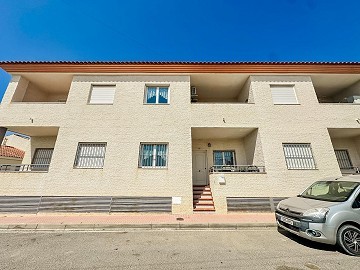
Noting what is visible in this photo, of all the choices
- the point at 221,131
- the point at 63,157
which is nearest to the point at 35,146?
the point at 63,157

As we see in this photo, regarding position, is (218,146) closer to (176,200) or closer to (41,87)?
(176,200)

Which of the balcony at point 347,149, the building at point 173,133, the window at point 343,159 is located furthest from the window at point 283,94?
the window at point 343,159

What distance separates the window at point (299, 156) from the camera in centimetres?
872

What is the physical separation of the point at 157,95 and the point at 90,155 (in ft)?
16.2

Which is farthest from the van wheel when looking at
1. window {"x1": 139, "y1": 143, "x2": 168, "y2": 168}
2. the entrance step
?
window {"x1": 139, "y1": 143, "x2": 168, "y2": 168}

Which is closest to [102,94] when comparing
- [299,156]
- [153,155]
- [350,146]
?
[153,155]

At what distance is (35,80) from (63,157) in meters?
5.89

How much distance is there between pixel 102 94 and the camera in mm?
9906

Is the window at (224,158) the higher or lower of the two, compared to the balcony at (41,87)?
lower

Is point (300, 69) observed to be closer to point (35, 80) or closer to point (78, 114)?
point (78, 114)

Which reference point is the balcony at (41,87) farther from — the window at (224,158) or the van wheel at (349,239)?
the van wheel at (349,239)

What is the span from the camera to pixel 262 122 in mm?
9273

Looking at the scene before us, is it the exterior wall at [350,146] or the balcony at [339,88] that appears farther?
the exterior wall at [350,146]

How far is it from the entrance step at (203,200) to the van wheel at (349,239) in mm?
4719
